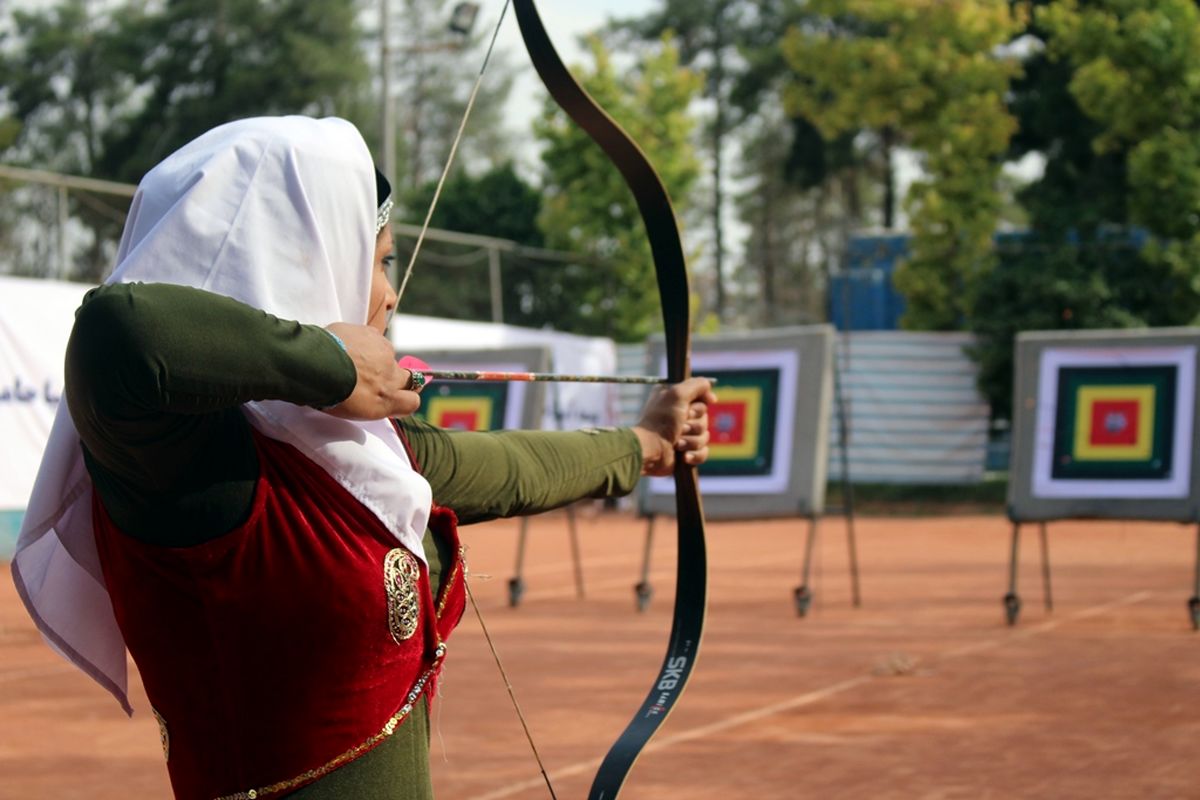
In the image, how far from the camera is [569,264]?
61.4 ft

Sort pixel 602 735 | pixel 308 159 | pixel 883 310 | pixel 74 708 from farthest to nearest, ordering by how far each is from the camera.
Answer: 1. pixel 883 310
2. pixel 74 708
3. pixel 602 735
4. pixel 308 159

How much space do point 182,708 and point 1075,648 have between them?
18.3ft

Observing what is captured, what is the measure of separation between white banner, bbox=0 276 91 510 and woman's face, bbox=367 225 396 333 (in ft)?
28.3

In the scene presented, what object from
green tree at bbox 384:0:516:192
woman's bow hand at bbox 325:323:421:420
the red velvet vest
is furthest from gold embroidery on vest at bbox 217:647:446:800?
green tree at bbox 384:0:516:192

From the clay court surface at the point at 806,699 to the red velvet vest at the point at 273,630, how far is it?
217 millimetres

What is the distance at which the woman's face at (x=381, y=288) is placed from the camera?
1597 millimetres

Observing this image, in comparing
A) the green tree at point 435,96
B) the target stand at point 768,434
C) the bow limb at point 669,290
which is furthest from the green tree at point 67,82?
the bow limb at point 669,290

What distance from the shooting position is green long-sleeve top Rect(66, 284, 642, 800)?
1.24m

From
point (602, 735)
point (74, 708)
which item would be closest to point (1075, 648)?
point (602, 735)

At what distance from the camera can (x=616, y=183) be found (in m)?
20.1

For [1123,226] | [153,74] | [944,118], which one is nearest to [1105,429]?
[1123,226]

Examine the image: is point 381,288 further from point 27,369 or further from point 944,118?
point 944,118

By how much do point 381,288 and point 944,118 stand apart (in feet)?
62.7

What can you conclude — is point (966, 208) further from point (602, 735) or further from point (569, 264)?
point (602, 735)
